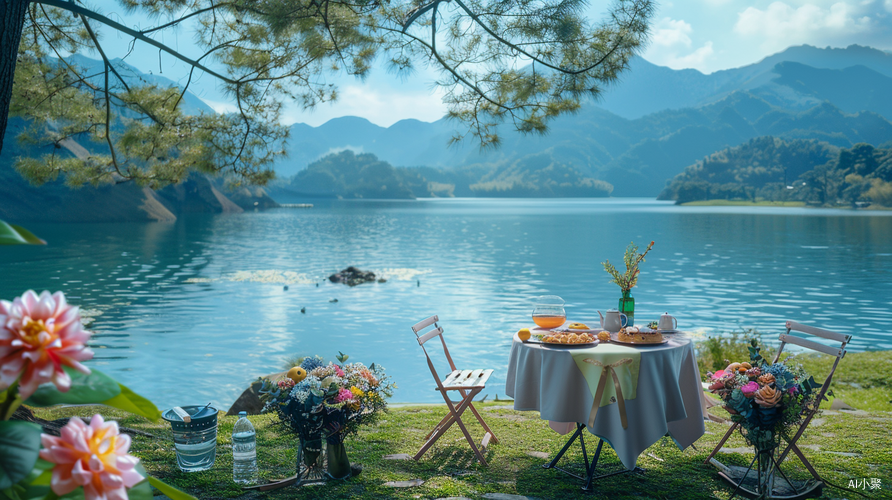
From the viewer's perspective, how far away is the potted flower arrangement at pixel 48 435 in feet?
3.09

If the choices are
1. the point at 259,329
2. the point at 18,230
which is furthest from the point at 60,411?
the point at 259,329

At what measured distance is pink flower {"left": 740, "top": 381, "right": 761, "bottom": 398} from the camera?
3.59m

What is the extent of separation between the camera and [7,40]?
367 cm

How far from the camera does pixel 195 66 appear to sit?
5.69 metres

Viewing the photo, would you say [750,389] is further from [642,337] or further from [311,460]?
[311,460]

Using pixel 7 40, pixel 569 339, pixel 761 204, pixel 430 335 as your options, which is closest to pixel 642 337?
pixel 569 339

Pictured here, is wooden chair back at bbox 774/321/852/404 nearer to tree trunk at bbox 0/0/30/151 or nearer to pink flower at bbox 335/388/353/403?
pink flower at bbox 335/388/353/403

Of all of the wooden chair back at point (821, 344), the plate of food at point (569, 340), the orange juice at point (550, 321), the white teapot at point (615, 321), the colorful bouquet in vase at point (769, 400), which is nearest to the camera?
the colorful bouquet in vase at point (769, 400)

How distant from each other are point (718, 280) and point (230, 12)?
758 inches

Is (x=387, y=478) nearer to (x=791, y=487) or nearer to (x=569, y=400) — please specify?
(x=569, y=400)

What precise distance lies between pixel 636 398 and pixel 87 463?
3.35 metres

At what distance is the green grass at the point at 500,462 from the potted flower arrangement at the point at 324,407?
15 centimetres

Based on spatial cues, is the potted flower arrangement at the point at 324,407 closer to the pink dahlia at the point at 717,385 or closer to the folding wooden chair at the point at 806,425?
the pink dahlia at the point at 717,385

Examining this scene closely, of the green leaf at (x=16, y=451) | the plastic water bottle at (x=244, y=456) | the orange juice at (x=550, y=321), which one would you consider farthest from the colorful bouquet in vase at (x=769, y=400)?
the green leaf at (x=16, y=451)
